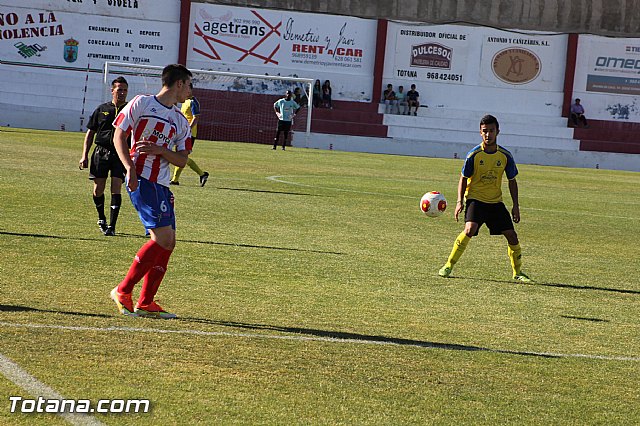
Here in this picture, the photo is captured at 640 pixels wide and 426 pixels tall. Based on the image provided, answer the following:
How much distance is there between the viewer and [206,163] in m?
26.5

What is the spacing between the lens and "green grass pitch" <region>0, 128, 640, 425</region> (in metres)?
5.38

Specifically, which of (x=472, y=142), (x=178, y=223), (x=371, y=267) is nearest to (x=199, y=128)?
(x=472, y=142)

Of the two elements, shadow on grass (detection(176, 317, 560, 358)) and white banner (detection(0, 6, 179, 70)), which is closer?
shadow on grass (detection(176, 317, 560, 358))

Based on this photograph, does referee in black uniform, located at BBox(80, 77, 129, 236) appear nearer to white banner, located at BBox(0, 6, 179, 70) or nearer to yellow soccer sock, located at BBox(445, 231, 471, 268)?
yellow soccer sock, located at BBox(445, 231, 471, 268)

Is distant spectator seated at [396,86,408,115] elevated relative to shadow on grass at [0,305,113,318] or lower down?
elevated

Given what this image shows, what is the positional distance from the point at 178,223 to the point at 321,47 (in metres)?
35.6

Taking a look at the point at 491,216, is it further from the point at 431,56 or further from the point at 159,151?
the point at 431,56

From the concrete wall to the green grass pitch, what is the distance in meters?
34.0

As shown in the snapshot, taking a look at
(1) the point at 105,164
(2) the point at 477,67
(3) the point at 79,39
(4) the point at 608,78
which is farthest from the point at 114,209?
(4) the point at 608,78

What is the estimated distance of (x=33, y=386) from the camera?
16.9 ft

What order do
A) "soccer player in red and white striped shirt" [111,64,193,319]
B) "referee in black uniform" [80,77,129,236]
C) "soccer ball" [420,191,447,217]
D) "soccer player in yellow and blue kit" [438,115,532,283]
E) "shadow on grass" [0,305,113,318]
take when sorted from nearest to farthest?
"shadow on grass" [0,305,113,318], "soccer player in red and white striped shirt" [111,64,193,319], "soccer player in yellow and blue kit" [438,115,532,283], "soccer ball" [420,191,447,217], "referee in black uniform" [80,77,129,236]

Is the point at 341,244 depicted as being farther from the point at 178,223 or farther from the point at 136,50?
the point at 136,50

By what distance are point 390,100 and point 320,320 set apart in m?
41.1

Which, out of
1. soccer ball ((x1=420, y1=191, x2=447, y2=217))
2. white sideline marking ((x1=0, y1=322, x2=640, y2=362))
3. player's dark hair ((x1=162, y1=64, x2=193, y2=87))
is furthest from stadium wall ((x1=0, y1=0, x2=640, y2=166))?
white sideline marking ((x1=0, y1=322, x2=640, y2=362))
